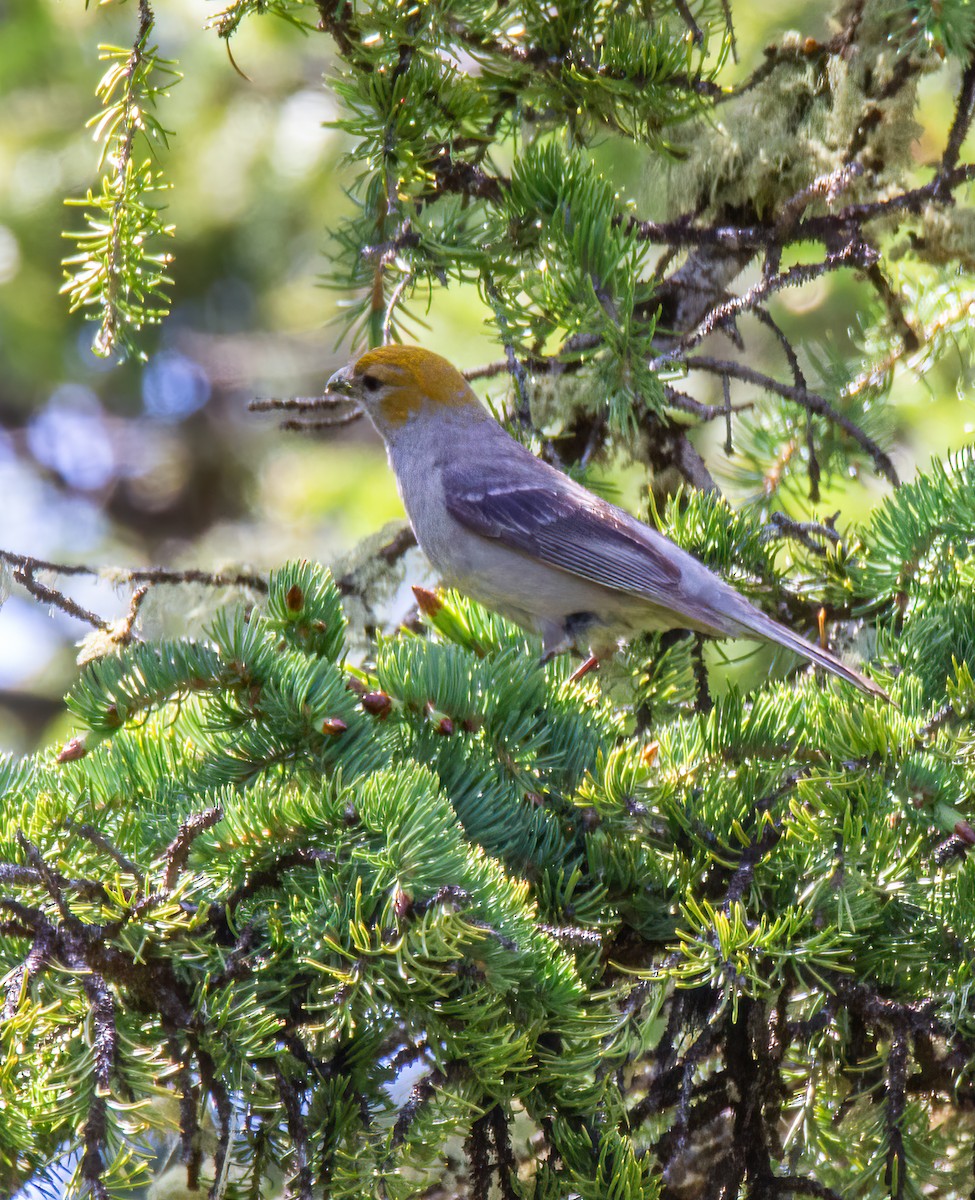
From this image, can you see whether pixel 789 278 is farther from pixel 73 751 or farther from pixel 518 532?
pixel 73 751

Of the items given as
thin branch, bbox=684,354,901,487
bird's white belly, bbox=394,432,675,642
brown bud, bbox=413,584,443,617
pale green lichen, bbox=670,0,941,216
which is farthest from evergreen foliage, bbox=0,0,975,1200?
→ bird's white belly, bbox=394,432,675,642

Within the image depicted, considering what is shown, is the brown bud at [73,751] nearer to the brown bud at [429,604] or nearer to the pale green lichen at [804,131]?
the brown bud at [429,604]

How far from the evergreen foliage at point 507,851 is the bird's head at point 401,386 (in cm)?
132

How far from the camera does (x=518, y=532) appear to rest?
4.90 metres

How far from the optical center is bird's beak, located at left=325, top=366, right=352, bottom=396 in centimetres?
531

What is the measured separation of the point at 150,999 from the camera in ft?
6.80

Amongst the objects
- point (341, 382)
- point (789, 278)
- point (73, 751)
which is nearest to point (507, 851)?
point (73, 751)

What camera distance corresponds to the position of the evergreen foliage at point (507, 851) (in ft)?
6.64

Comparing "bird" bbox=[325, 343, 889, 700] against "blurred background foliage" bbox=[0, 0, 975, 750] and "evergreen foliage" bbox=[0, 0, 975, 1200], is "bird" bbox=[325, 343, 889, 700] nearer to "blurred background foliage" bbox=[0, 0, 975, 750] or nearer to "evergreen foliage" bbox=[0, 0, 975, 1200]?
"evergreen foliage" bbox=[0, 0, 975, 1200]

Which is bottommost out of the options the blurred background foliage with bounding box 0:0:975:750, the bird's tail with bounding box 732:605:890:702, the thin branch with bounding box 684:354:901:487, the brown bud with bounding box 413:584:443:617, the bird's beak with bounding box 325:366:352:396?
the brown bud with bounding box 413:584:443:617

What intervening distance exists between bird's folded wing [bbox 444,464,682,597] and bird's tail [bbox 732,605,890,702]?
1.57ft

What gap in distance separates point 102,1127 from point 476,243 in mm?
2917

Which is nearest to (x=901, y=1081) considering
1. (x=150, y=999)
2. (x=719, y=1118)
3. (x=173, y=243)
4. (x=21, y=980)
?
(x=719, y=1118)

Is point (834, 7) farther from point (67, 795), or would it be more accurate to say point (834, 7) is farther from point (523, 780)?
point (67, 795)
